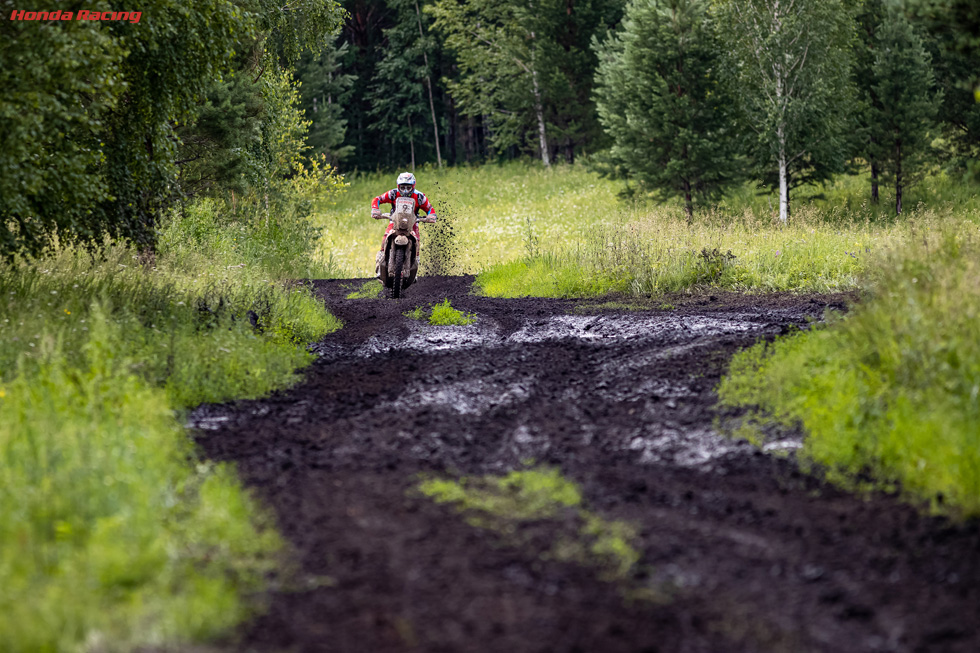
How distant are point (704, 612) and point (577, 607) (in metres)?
0.52

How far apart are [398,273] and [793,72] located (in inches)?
630

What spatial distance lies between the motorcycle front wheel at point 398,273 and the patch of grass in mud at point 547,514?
31.5 ft

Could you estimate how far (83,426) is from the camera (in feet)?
17.9

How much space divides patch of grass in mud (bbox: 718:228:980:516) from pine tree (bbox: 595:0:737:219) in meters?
19.7

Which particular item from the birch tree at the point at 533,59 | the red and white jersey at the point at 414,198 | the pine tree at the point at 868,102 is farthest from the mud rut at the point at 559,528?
the birch tree at the point at 533,59

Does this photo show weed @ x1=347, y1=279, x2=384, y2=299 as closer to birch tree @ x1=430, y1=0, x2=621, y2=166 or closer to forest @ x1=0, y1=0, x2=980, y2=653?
forest @ x1=0, y1=0, x2=980, y2=653

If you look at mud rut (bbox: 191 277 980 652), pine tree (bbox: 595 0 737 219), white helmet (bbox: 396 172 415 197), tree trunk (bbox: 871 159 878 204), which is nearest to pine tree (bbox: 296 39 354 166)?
pine tree (bbox: 595 0 737 219)

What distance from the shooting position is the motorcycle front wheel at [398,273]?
47.9ft

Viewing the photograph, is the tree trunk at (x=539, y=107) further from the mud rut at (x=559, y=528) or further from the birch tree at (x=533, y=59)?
the mud rut at (x=559, y=528)

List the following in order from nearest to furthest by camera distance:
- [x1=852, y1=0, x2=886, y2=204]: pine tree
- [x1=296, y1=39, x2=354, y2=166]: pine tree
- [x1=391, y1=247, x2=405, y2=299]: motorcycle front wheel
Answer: [x1=391, y1=247, x2=405, y2=299]: motorcycle front wheel
[x1=852, y1=0, x2=886, y2=204]: pine tree
[x1=296, y1=39, x2=354, y2=166]: pine tree

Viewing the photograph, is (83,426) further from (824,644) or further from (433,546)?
(824,644)

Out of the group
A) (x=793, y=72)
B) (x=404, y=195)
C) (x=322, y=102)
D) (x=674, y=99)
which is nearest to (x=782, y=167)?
(x=793, y=72)

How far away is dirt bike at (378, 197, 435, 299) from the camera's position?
1398 centimetres

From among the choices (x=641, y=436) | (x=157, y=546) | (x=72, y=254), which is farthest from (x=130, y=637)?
(x=72, y=254)
